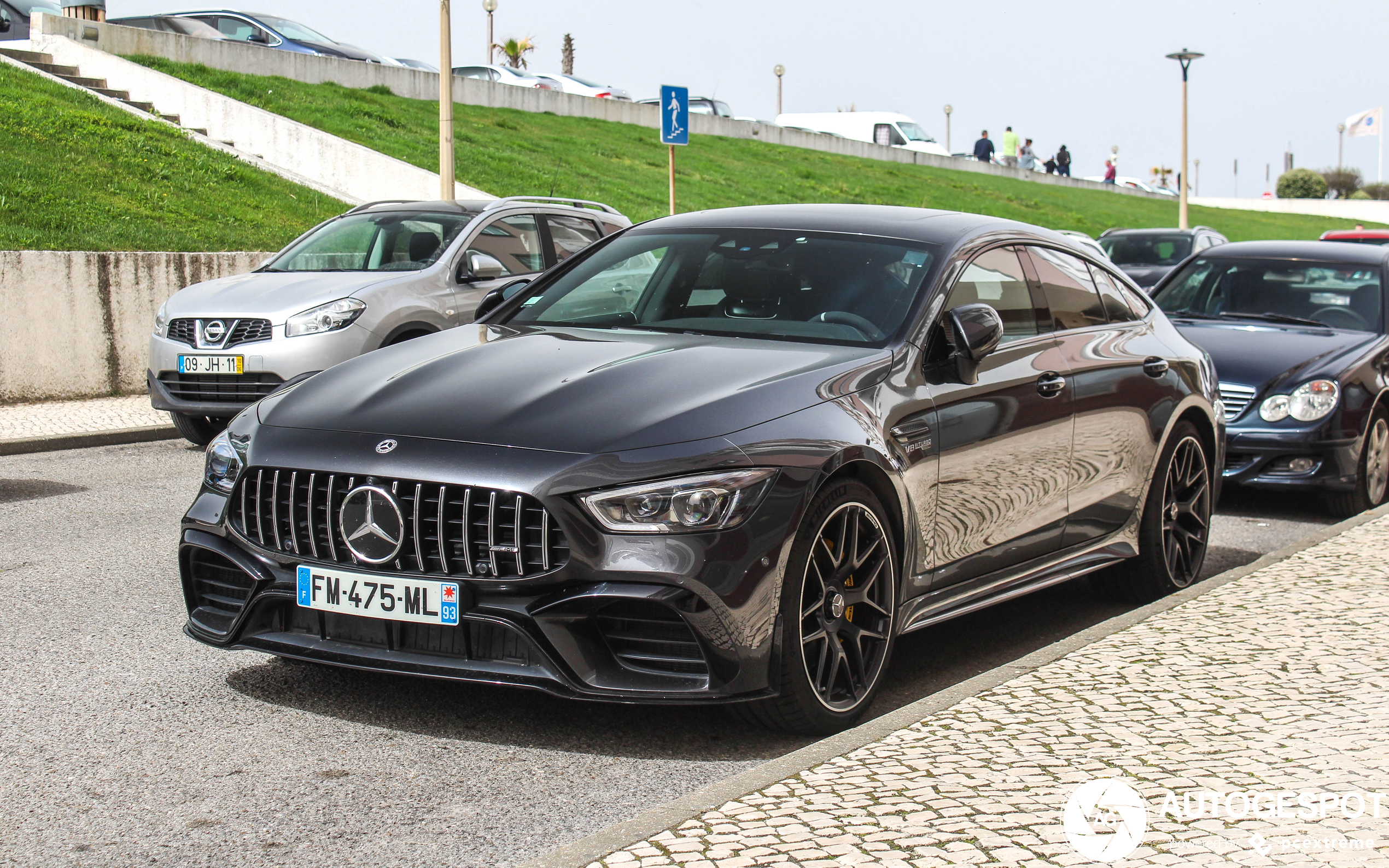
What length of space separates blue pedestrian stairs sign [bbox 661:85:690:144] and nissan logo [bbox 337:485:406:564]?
47.7 feet

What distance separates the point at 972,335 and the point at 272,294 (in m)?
6.86

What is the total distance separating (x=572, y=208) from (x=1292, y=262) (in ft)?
17.8

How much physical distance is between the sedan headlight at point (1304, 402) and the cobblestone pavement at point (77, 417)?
792cm

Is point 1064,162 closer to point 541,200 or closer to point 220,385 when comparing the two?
point 541,200

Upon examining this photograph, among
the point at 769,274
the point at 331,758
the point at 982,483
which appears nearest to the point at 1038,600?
the point at 982,483

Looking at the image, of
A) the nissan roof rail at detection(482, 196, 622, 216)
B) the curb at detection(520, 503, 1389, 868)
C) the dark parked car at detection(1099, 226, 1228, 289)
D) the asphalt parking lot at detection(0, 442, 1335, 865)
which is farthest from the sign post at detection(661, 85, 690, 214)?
the curb at detection(520, 503, 1389, 868)

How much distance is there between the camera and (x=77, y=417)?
39.2 ft

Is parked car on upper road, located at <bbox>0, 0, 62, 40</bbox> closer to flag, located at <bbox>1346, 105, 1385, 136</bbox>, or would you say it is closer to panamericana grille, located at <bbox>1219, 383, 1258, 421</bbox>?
panamericana grille, located at <bbox>1219, 383, 1258, 421</bbox>

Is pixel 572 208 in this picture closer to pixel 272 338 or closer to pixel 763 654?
pixel 272 338

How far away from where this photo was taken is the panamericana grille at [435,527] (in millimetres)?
4082

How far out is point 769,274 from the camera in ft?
18.1

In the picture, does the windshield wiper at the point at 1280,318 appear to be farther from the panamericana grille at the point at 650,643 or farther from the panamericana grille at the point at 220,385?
the panamericana grille at the point at 650,643

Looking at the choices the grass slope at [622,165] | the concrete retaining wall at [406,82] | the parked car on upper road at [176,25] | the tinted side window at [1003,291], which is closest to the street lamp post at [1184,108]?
the grass slope at [622,165]

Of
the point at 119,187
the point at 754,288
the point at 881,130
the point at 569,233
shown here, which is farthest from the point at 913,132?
the point at 754,288
